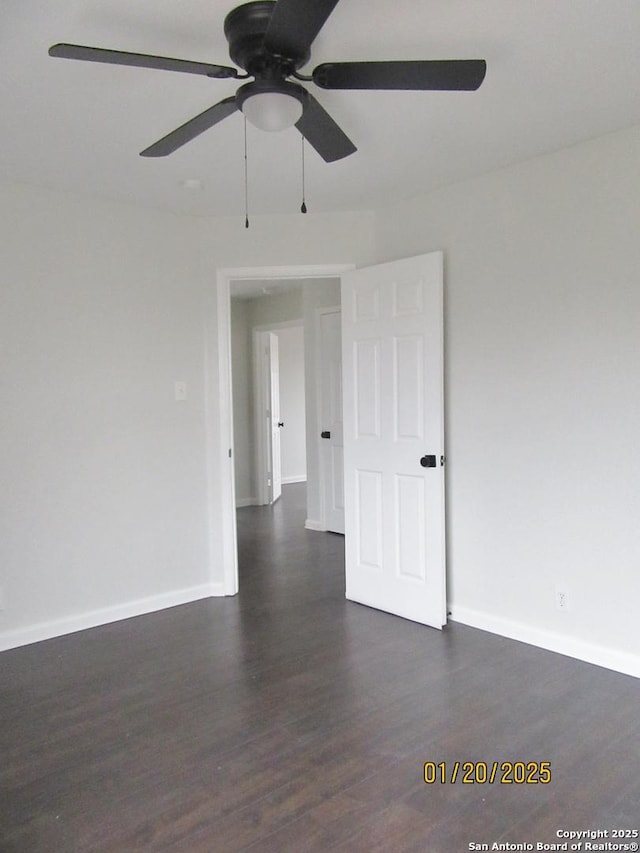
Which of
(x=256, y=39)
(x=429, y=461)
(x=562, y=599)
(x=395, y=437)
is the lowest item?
(x=562, y=599)

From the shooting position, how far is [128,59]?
5.32ft

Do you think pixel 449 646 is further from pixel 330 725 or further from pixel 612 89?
pixel 612 89

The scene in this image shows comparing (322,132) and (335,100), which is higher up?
(335,100)

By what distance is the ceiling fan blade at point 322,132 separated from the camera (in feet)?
6.31

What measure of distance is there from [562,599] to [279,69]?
2.65 m

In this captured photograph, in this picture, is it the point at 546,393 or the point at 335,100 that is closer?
the point at 335,100

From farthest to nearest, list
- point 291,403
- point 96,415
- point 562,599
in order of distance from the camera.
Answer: point 291,403
point 96,415
point 562,599

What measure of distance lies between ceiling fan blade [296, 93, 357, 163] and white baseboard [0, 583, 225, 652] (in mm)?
2797

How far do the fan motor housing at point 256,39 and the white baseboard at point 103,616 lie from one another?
299cm

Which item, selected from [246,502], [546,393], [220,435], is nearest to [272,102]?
[546,393]

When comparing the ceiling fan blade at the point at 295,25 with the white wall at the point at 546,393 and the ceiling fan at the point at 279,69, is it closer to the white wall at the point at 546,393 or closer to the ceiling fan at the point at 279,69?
the ceiling fan at the point at 279,69
